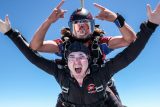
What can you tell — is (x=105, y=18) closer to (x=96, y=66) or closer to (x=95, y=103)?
(x=96, y=66)

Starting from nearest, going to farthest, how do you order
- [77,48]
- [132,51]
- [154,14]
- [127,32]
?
Answer: [154,14], [132,51], [77,48], [127,32]

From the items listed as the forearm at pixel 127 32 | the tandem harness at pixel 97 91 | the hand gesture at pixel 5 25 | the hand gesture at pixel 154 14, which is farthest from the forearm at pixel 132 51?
the hand gesture at pixel 5 25

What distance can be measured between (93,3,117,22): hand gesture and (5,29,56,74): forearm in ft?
3.35

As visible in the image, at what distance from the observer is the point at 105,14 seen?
17.1 feet

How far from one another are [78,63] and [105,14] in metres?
0.87

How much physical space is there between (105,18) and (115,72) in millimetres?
829

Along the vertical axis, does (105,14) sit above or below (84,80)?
above

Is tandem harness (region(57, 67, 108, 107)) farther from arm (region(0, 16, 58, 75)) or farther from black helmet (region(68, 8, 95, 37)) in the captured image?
black helmet (region(68, 8, 95, 37))

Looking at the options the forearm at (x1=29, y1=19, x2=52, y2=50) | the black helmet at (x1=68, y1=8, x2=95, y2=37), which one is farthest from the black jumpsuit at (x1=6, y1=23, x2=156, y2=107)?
the black helmet at (x1=68, y1=8, x2=95, y2=37)

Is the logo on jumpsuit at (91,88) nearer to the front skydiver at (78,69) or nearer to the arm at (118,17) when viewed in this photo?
the front skydiver at (78,69)

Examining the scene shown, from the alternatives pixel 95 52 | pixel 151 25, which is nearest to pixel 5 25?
pixel 95 52

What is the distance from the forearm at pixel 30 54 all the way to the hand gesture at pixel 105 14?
1.02m

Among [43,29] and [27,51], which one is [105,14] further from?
[27,51]

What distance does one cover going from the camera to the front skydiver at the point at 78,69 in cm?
494
